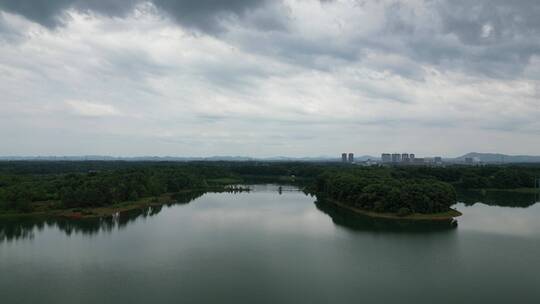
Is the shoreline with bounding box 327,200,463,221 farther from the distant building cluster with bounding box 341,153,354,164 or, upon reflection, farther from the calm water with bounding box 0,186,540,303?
the distant building cluster with bounding box 341,153,354,164

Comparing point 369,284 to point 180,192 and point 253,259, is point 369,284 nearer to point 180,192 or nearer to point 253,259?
point 253,259

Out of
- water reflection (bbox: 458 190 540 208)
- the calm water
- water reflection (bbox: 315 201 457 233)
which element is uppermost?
water reflection (bbox: 458 190 540 208)

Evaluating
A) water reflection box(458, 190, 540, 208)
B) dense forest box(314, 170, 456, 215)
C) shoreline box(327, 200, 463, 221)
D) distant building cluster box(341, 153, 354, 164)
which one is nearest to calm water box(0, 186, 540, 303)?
shoreline box(327, 200, 463, 221)

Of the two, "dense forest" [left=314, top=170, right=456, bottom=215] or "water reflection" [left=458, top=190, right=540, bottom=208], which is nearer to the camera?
"dense forest" [left=314, top=170, right=456, bottom=215]

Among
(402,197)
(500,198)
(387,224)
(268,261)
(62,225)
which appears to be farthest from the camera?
→ (500,198)

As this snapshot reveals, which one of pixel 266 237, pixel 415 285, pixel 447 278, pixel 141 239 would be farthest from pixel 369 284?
pixel 141 239

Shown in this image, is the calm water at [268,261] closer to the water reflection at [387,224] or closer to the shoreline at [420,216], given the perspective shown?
the water reflection at [387,224]

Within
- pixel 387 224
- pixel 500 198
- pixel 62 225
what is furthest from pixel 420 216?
pixel 62 225

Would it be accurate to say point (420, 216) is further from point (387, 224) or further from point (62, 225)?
point (62, 225)
